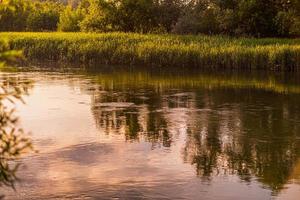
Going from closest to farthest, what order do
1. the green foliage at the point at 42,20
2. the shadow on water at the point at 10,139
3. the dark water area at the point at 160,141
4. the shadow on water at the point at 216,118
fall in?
the shadow on water at the point at 10,139 → the dark water area at the point at 160,141 → the shadow on water at the point at 216,118 → the green foliage at the point at 42,20

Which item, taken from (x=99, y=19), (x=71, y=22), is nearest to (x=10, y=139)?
(x=99, y=19)

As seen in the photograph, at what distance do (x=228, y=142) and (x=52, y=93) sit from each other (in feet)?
32.8

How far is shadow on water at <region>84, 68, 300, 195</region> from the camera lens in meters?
12.1

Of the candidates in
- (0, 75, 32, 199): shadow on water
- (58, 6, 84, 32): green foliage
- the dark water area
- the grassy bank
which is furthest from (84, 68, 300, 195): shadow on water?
(58, 6, 84, 32): green foliage

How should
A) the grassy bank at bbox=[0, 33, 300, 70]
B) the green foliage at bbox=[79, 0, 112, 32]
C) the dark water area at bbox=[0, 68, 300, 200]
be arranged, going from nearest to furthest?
1. the dark water area at bbox=[0, 68, 300, 200]
2. the grassy bank at bbox=[0, 33, 300, 70]
3. the green foliage at bbox=[79, 0, 112, 32]

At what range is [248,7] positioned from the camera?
135 ft

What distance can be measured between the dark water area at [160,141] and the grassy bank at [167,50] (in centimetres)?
657

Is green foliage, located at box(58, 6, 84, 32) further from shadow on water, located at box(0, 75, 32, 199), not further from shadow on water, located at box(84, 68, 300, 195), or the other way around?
shadow on water, located at box(0, 75, 32, 199)

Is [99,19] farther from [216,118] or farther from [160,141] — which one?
[160,141]

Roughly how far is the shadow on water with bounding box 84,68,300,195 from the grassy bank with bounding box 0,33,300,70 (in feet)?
12.6

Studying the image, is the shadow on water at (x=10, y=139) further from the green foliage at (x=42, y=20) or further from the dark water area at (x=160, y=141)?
the green foliage at (x=42, y=20)

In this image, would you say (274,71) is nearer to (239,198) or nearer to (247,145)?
(247,145)

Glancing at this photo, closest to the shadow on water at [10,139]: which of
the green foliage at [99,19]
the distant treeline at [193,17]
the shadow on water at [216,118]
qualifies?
the shadow on water at [216,118]

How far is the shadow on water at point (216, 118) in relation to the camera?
1211 cm
